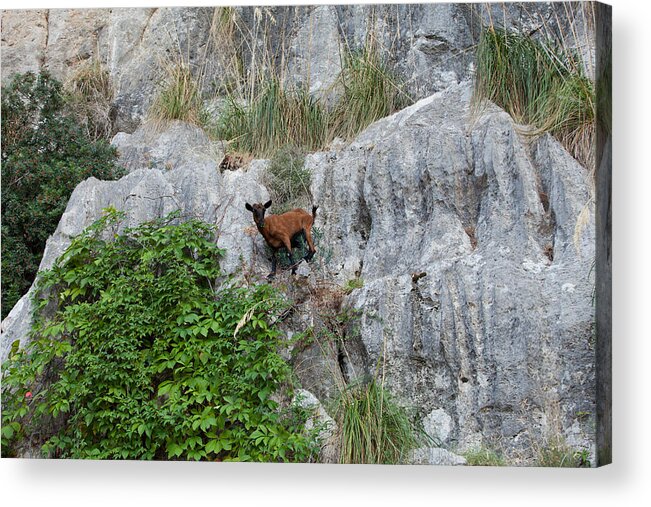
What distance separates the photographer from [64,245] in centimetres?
731

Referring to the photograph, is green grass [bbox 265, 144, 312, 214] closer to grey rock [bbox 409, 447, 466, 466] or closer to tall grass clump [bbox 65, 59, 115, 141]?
tall grass clump [bbox 65, 59, 115, 141]

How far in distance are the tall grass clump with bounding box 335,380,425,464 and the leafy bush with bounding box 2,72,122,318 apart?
7.84 ft

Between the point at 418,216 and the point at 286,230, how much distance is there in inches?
35.8

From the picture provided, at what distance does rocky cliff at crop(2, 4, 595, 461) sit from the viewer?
651 centimetres

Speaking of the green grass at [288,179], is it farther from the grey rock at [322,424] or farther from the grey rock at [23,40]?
the grey rock at [23,40]

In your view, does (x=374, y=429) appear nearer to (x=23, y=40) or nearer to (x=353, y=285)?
(x=353, y=285)

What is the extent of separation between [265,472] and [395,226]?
6.13 ft

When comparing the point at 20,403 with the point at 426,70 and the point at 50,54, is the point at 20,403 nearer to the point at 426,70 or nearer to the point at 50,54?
the point at 50,54

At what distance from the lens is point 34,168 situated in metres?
7.43

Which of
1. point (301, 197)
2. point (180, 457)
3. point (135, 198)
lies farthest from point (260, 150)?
point (180, 457)

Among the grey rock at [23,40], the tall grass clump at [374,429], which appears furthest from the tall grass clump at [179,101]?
the tall grass clump at [374,429]

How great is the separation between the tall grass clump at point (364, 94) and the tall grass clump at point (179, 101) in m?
0.99

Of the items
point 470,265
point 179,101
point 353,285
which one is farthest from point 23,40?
point 470,265

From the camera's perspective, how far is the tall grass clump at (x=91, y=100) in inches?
296
